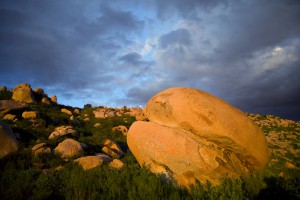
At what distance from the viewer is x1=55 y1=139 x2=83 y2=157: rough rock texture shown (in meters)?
9.99

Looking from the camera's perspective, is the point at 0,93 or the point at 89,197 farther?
the point at 0,93

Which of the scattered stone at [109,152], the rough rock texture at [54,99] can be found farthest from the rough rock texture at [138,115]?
the scattered stone at [109,152]

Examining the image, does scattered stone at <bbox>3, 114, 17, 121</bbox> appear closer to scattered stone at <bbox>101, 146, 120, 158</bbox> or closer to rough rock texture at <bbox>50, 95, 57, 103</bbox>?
A: scattered stone at <bbox>101, 146, 120, 158</bbox>

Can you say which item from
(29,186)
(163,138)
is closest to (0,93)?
(29,186)

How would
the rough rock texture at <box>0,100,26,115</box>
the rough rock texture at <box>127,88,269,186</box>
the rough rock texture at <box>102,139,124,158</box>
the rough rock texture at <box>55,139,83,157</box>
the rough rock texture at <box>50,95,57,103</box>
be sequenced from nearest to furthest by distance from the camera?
the rough rock texture at <box>127,88,269,186</box> < the rough rock texture at <box>55,139,83,157</box> < the rough rock texture at <box>102,139,124,158</box> < the rough rock texture at <box>0,100,26,115</box> < the rough rock texture at <box>50,95,57,103</box>

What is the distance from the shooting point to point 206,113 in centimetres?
630

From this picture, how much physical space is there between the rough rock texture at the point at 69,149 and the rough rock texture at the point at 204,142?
15.9 ft

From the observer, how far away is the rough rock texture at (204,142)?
6133 millimetres

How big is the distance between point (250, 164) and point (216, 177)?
4.58 ft

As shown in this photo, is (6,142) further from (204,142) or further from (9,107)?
(9,107)

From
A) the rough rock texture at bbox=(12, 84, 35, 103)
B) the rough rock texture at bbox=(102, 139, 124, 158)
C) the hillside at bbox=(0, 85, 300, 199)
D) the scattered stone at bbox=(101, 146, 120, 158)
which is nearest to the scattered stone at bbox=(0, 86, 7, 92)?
the rough rock texture at bbox=(12, 84, 35, 103)

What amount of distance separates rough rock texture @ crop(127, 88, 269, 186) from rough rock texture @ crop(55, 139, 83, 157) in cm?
484

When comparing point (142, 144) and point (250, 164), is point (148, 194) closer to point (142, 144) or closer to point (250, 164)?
point (142, 144)

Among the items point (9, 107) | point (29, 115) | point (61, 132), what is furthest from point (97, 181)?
point (9, 107)
